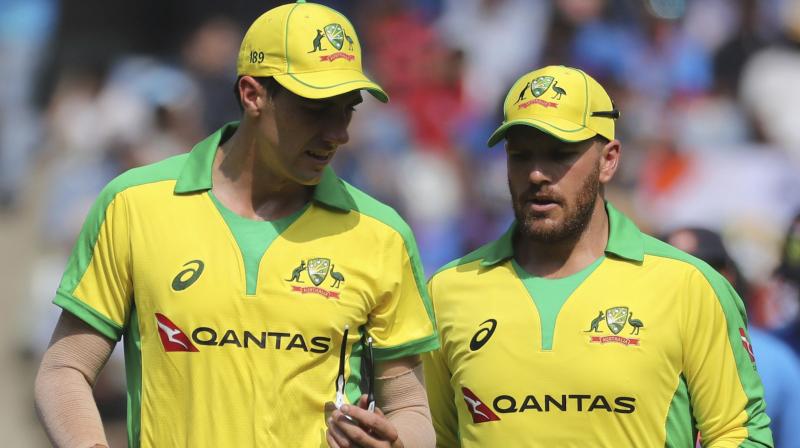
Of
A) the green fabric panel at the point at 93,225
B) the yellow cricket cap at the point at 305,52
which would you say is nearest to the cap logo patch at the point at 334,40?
the yellow cricket cap at the point at 305,52

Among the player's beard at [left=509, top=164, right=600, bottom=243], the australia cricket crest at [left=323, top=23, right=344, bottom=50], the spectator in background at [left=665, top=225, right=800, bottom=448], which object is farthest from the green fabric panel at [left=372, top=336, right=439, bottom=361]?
the spectator in background at [left=665, top=225, right=800, bottom=448]

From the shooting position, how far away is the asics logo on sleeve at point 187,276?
4332 mm

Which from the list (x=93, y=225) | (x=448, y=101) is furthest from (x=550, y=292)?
(x=448, y=101)

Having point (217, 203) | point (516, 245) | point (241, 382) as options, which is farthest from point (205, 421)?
point (516, 245)

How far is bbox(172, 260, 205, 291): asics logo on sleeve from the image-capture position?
433cm

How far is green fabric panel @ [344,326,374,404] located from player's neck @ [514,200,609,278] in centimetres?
77

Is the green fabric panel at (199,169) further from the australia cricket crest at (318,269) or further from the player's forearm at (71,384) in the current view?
the player's forearm at (71,384)

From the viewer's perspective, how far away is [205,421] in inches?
168

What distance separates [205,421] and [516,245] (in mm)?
1343

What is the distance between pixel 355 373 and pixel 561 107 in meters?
1.14

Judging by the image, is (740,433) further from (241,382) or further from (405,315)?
(241,382)

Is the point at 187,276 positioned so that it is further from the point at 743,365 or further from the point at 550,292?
the point at 743,365

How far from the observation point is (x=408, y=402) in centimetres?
454

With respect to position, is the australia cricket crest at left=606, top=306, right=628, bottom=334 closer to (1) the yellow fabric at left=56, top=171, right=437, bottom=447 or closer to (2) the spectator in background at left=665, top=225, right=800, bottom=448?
(1) the yellow fabric at left=56, top=171, right=437, bottom=447
